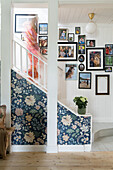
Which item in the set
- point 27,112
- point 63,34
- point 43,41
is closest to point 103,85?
point 63,34

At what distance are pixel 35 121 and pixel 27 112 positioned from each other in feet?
0.76

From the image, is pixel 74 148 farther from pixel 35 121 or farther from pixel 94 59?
pixel 94 59

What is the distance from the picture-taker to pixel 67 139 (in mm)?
3801

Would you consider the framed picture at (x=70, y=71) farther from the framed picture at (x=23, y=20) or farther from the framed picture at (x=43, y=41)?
the framed picture at (x=23, y=20)

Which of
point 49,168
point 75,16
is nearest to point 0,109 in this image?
point 49,168

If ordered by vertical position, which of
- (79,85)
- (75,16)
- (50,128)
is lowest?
(50,128)

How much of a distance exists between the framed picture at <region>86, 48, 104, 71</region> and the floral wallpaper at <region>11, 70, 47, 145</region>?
2.05 metres

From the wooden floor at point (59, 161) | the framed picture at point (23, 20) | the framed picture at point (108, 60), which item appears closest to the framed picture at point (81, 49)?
the framed picture at point (108, 60)

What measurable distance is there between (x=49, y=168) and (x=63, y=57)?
3030mm

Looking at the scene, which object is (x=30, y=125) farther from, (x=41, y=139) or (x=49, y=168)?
(x=49, y=168)

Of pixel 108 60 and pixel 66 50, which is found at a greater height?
pixel 66 50

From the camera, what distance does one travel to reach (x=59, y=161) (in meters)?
3.33

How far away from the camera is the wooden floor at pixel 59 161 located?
122 inches

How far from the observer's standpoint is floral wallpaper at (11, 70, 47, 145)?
379cm
